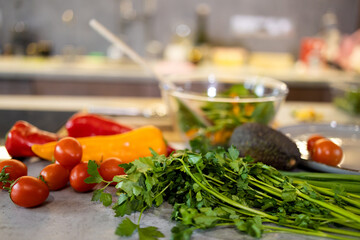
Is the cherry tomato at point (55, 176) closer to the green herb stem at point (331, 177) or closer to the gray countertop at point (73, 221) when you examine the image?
the gray countertop at point (73, 221)

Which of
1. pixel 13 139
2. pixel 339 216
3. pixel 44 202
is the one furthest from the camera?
pixel 13 139

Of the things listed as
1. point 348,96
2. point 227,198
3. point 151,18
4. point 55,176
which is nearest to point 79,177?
point 55,176

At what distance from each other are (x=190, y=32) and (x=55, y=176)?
3299mm

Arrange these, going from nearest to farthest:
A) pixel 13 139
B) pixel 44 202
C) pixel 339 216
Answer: pixel 339 216 → pixel 44 202 → pixel 13 139

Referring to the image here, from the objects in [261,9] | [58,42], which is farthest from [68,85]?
[261,9]

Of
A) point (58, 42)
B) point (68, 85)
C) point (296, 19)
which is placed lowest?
point (68, 85)

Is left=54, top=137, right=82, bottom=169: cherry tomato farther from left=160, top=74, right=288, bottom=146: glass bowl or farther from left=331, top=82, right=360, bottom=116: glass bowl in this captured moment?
left=331, top=82, right=360, bottom=116: glass bowl

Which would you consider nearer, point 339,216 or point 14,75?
point 339,216

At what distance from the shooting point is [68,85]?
3137 mm

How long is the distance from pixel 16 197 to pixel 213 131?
555 millimetres

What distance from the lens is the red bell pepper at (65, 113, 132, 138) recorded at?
113 centimetres

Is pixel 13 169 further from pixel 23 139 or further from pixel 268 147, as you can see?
pixel 268 147

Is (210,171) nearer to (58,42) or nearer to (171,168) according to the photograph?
(171,168)

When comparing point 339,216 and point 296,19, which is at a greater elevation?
point 296,19
